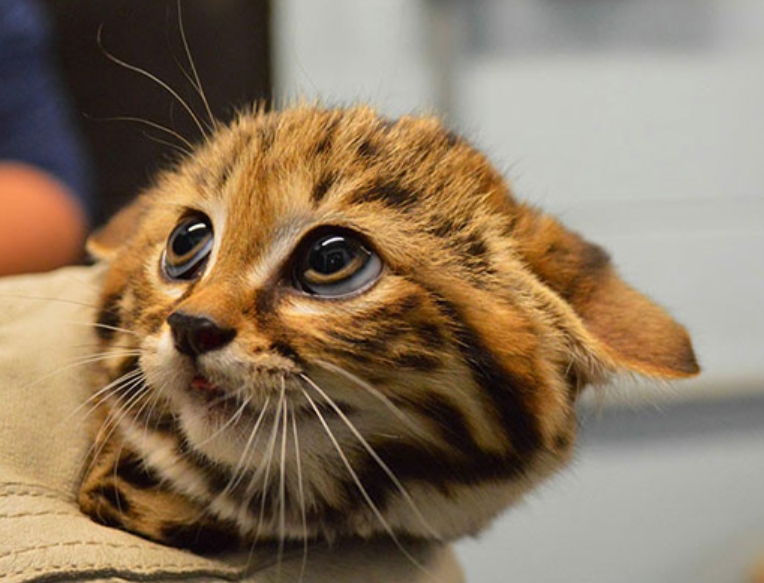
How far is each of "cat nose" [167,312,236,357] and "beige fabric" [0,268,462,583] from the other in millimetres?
168

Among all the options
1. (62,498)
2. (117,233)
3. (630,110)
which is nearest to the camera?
(62,498)

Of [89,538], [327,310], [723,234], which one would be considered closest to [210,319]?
[327,310]

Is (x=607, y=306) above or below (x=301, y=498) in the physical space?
above

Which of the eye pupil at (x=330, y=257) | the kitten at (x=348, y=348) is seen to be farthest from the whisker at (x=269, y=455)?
the eye pupil at (x=330, y=257)

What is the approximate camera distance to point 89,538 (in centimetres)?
74

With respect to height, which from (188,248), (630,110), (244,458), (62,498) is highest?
(630,110)

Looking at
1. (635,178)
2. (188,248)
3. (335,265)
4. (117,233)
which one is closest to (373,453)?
(335,265)

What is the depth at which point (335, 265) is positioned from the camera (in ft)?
2.48

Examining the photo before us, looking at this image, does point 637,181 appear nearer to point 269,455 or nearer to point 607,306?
point 607,306

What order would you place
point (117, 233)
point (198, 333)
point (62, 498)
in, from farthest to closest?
point (117, 233) → point (62, 498) → point (198, 333)

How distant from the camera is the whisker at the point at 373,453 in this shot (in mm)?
700

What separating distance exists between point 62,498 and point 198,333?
240 mm

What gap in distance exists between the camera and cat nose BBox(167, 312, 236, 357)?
2.26ft

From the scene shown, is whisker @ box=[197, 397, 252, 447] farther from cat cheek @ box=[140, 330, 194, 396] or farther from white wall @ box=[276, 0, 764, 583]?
white wall @ box=[276, 0, 764, 583]
